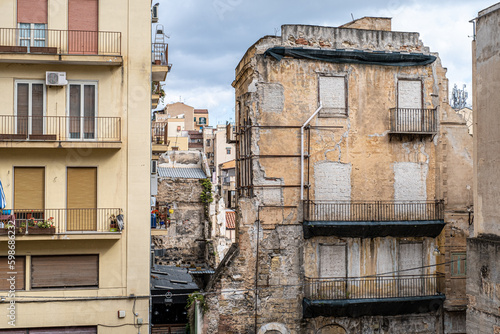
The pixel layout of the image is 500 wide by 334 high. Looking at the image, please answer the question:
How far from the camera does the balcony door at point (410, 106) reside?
2248 cm

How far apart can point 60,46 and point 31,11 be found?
153cm

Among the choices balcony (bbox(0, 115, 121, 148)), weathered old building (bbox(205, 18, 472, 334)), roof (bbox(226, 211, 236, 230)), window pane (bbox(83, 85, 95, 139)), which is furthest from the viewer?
roof (bbox(226, 211, 236, 230))

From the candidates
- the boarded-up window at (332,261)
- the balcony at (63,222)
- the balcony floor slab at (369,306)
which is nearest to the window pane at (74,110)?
the balcony at (63,222)

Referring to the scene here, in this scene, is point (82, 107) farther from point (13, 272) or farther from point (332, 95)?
point (332, 95)

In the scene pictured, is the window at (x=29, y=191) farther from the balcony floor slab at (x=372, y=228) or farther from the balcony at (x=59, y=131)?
the balcony floor slab at (x=372, y=228)

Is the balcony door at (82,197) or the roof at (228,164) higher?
the roof at (228,164)

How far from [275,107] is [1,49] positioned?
9.67 m

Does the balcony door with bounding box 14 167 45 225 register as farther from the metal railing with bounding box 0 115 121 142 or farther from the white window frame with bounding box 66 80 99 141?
the white window frame with bounding box 66 80 99 141

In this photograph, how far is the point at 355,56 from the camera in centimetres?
2219

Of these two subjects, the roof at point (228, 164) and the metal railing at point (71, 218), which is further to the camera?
the roof at point (228, 164)

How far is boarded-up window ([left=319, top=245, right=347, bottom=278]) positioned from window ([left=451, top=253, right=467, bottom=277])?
436 cm

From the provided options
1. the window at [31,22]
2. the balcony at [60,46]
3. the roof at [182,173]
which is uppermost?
the window at [31,22]

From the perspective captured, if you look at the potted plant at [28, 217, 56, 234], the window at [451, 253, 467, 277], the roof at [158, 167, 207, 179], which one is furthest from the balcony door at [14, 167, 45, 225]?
the roof at [158, 167, 207, 179]

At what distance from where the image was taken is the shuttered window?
18.8m
